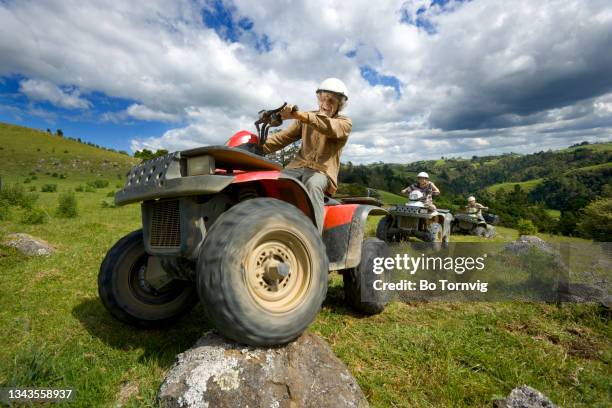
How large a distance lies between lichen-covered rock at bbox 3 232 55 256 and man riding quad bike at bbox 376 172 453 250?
7232 mm

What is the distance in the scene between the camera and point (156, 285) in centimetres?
304

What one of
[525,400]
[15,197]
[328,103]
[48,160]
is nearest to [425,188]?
[328,103]

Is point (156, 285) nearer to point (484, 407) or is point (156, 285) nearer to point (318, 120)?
point (318, 120)

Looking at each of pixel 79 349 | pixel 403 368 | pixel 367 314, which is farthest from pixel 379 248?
pixel 79 349

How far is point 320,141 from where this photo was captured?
11.5ft

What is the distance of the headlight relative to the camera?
237 cm

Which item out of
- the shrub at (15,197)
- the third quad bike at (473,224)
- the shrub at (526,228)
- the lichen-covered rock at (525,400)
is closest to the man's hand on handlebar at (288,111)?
the lichen-covered rock at (525,400)

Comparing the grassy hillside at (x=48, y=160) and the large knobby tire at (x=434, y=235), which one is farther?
the grassy hillside at (x=48, y=160)

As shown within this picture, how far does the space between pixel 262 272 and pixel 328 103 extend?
6.28 feet

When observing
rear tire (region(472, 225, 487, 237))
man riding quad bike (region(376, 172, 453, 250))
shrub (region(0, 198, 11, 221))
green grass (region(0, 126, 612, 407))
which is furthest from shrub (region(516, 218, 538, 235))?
shrub (region(0, 198, 11, 221))

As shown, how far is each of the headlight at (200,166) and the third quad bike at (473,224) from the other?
1569 centimetres

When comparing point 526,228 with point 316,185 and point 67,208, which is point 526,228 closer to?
point 316,185

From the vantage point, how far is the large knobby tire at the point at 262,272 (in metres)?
2.10

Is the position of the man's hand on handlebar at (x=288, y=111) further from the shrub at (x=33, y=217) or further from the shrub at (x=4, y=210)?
the shrub at (x=4, y=210)
